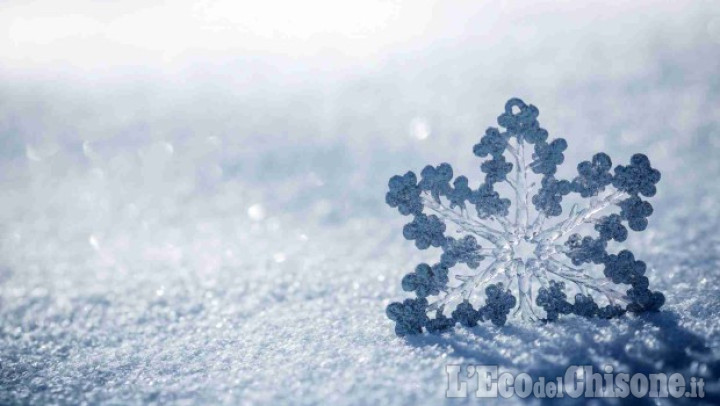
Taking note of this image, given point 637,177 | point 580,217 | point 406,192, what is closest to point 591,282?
point 580,217

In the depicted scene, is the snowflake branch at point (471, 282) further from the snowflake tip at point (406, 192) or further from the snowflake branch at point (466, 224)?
the snowflake tip at point (406, 192)

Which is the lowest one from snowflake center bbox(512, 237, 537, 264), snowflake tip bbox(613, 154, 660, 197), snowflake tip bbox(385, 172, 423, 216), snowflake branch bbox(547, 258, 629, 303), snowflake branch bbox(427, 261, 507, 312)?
snowflake branch bbox(427, 261, 507, 312)

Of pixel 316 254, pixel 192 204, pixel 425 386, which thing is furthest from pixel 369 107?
pixel 425 386

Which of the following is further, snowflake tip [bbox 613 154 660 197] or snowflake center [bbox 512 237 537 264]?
snowflake center [bbox 512 237 537 264]

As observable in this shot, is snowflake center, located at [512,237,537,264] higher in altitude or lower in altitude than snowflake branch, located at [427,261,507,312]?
higher

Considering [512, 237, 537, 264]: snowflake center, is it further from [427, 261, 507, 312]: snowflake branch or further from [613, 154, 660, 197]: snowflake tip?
[613, 154, 660, 197]: snowflake tip

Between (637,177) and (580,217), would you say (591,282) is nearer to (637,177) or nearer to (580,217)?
(580,217)

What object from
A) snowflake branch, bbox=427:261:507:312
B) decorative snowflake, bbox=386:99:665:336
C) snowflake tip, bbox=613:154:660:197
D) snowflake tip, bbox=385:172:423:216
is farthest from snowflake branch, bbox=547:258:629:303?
snowflake tip, bbox=385:172:423:216

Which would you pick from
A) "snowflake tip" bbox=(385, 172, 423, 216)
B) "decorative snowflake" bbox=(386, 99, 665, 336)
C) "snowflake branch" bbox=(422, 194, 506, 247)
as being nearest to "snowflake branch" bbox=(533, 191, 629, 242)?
"decorative snowflake" bbox=(386, 99, 665, 336)
